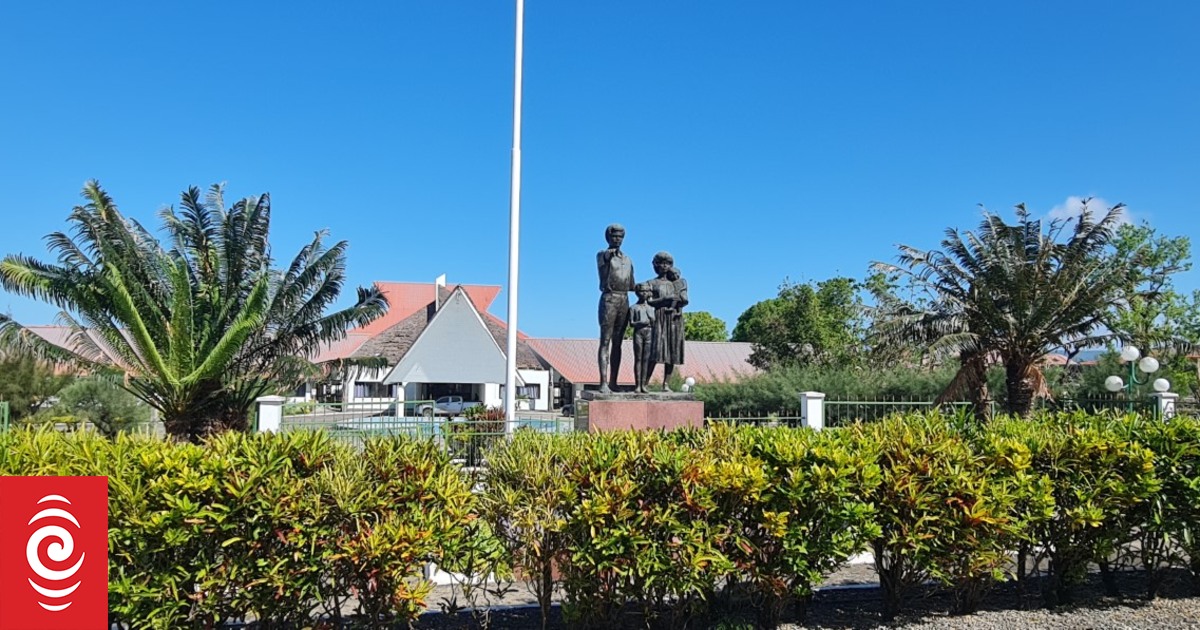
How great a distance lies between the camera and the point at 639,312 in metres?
8.97

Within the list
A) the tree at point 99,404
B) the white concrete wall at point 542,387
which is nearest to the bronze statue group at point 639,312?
the tree at point 99,404

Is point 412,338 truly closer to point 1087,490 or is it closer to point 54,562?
point 54,562

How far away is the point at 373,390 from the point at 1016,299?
29.5 metres

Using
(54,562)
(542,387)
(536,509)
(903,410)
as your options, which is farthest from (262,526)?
(542,387)

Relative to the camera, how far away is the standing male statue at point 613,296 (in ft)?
28.8

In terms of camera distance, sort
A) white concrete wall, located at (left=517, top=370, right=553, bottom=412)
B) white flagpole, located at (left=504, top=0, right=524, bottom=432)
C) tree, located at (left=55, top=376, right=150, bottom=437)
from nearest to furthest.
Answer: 1. white flagpole, located at (left=504, top=0, right=524, bottom=432)
2. tree, located at (left=55, top=376, right=150, bottom=437)
3. white concrete wall, located at (left=517, top=370, right=553, bottom=412)

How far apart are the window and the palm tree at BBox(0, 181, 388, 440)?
17658 millimetres

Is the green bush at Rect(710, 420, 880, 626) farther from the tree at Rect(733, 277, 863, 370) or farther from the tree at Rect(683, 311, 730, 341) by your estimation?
the tree at Rect(683, 311, 730, 341)

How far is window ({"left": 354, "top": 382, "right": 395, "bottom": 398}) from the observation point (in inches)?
1372

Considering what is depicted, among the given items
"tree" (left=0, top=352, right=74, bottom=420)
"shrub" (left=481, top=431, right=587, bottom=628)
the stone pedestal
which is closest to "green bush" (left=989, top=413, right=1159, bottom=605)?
"shrub" (left=481, top=431, right=587, bottom=628)

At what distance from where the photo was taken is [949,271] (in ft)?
55.8

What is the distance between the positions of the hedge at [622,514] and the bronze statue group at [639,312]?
3.57 metres

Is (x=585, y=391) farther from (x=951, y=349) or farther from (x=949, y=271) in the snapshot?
(x=949, y=271)

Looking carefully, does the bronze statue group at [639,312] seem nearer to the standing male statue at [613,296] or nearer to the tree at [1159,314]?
the standing male statue at [613,296]
